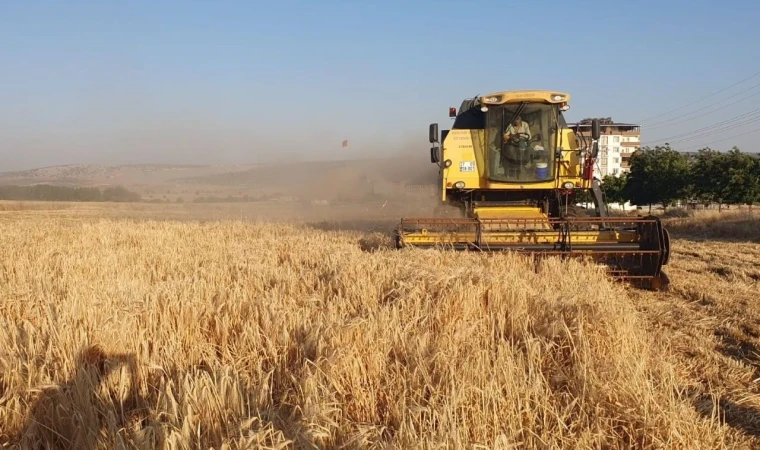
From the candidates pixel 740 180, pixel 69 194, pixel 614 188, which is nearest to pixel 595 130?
pixel 740 180

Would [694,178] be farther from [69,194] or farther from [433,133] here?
[69,194]

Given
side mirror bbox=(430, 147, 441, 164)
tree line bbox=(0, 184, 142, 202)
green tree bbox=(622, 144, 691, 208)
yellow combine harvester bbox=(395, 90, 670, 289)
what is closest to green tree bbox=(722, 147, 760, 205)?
green tree bbox=(622, 144, 691, 208)

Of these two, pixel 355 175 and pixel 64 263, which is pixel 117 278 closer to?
pixel 64 263

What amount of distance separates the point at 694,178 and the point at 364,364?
34.5m

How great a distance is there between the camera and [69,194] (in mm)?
50375

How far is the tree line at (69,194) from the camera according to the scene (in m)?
48.7

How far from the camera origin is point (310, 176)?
38938mm

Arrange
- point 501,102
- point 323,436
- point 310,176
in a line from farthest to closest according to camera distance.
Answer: point 310,176, point 501,102, point 323,436

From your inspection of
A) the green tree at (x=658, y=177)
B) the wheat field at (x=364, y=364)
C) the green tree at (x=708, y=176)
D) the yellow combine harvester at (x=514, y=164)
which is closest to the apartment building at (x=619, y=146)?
the green tree at (x=658, y=177)

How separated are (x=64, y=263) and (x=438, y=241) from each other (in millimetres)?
4624

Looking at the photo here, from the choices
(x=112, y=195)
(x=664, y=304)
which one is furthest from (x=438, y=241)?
(x=112, y=195)

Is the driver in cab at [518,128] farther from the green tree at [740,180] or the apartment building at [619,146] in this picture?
the apartment building at [619,146]

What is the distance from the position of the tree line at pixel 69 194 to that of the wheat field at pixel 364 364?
4804 centimetres

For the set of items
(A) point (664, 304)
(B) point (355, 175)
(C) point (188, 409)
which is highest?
(B) point (355, 175)
